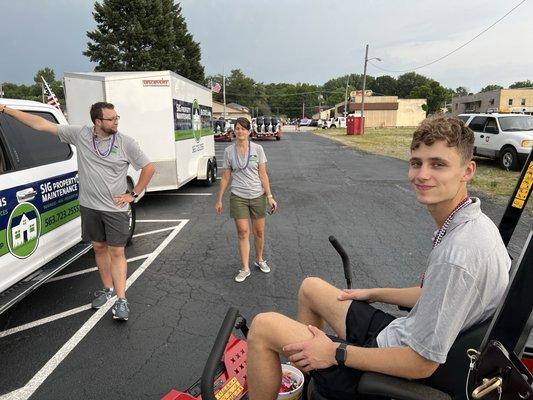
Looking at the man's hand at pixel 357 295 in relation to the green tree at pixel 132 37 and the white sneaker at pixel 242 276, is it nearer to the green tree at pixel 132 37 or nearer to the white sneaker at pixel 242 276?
the white sneaker at pixel 242 276

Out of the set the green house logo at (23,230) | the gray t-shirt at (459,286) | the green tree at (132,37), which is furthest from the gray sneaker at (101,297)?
the green tree at (132,37)

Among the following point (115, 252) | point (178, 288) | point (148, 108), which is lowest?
point (178, 288)

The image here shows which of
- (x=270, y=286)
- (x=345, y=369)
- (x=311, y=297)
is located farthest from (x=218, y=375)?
(x=270, y=286)

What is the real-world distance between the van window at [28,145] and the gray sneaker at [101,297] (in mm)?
1422

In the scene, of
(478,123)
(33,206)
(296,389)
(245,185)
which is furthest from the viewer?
(478,123)

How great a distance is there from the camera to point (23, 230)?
3580 mm

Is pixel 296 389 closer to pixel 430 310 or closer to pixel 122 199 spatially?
pixel 430 310

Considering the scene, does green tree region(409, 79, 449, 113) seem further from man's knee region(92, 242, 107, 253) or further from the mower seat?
the mower seat

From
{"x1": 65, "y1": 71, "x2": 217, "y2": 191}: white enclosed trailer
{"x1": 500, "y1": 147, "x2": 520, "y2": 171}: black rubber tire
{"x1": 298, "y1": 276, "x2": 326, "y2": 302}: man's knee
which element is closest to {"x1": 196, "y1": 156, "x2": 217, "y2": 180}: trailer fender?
{"x1": 65, "y1": 71, "x2": 217, "y2": 191}: white enclosed trailer

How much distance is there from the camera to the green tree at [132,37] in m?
38.3

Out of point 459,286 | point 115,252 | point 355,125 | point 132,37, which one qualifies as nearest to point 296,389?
point 459,286

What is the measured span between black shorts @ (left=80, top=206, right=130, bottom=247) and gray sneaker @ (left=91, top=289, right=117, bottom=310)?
65 cm

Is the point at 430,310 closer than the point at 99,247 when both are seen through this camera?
Yes

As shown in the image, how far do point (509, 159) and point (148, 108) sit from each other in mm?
11236
